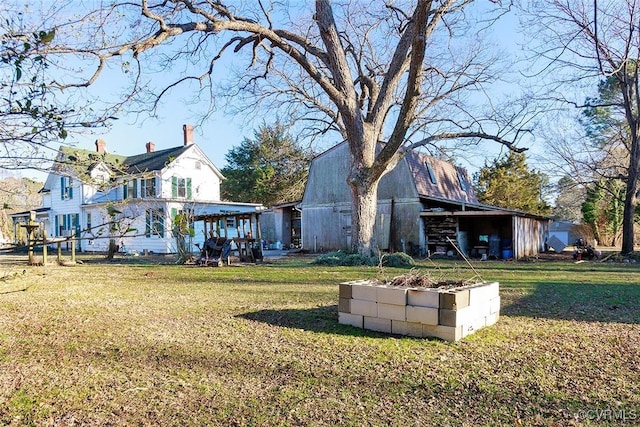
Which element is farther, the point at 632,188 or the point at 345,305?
the point at 632,188

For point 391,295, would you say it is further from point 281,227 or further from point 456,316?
point 281,227

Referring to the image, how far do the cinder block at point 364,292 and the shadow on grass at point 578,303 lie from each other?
2221mm

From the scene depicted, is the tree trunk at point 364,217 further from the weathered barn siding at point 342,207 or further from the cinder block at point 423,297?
the cinder block at point 423,297

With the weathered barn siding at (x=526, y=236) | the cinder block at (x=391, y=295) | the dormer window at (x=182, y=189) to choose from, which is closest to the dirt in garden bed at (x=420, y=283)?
the cinder block at (x=391, y=295)

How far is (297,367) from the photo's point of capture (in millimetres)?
3980

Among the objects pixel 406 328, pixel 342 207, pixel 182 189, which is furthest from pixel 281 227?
pixel 406 328

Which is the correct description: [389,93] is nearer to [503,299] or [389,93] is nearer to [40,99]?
[503,299]

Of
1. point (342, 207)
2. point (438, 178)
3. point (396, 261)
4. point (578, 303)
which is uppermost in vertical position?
point (438, 178)

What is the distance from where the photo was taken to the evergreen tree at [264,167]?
131 ft

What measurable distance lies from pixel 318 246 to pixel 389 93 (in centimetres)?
1076

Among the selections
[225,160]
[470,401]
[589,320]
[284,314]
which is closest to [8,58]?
[470,401]

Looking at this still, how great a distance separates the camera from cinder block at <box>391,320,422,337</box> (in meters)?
5.01

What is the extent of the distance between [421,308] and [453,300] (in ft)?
1.24

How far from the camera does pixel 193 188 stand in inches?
1062
